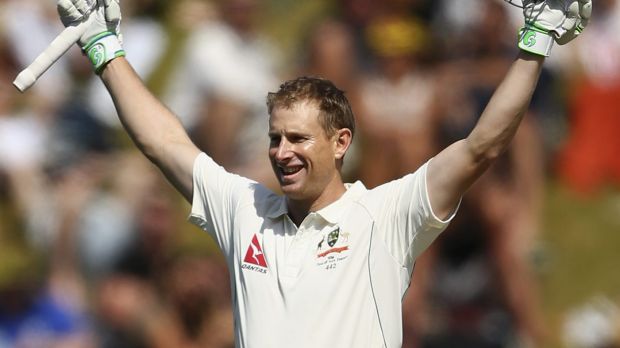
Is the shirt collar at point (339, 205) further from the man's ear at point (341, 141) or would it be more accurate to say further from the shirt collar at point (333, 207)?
the man's ear at point (341, 141)

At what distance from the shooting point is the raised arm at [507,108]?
5109 millimetres

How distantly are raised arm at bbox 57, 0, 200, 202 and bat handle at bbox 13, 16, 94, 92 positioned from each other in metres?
0.05

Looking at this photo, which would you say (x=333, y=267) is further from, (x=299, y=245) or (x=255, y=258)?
(x=255, y=258)

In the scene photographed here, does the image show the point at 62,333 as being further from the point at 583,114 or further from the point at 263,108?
the point at 583,114

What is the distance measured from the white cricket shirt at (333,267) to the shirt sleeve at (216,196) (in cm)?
11

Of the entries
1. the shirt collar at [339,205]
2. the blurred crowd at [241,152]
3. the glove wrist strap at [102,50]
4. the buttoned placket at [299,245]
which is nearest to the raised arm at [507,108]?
the shirt collar at [339,205]

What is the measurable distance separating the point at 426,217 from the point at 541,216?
6188mm

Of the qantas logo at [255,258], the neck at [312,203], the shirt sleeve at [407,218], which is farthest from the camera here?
the neck at [312,203]

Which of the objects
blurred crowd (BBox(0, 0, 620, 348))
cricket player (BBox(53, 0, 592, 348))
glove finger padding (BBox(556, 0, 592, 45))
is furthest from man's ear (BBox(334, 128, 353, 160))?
blurred crowd (BBox(0, 0, 620, 348))

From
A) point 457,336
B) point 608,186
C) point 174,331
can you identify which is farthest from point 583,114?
point 174,331

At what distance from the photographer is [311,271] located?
529 centimetres

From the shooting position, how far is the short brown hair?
551 cm

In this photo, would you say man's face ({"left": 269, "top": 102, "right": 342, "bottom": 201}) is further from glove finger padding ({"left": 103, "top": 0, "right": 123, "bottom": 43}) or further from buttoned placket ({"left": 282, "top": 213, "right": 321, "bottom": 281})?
glove finger padding ({"left": 103, "top": 0, "right": 123, "bottom": 43})

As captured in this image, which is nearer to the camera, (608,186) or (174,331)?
(174,331)
